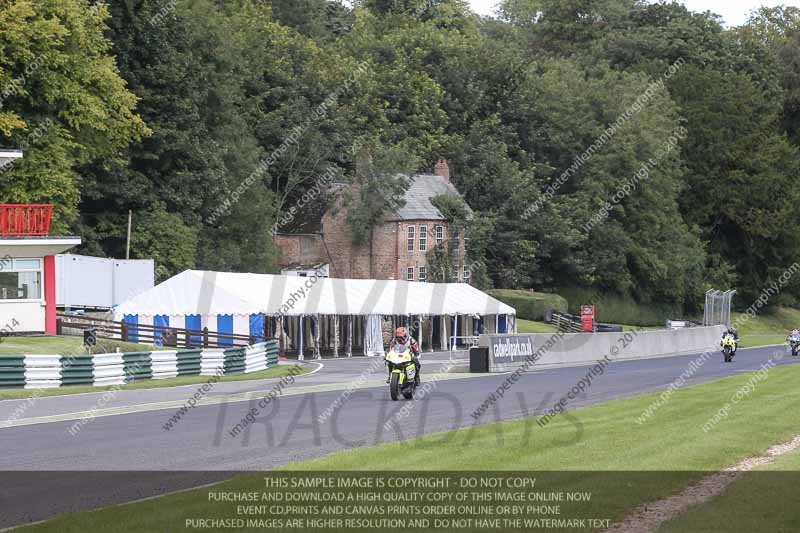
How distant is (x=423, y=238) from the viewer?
7762cm

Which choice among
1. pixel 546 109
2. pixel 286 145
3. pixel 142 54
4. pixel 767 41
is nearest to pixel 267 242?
pixel 286 145

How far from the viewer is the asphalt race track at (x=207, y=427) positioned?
14312mm

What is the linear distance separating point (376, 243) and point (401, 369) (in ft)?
167

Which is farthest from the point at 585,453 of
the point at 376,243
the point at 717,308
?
the point at 376,243

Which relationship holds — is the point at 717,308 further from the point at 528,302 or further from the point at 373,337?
the point at 373,337

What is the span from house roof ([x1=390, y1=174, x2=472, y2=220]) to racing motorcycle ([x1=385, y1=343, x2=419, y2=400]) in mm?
49910

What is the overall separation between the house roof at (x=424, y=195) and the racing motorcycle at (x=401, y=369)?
164 feet

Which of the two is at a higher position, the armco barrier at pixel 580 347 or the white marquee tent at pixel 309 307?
the white marquee tent at pixel 309 307

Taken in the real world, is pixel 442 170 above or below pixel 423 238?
above

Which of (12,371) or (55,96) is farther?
(55,96)

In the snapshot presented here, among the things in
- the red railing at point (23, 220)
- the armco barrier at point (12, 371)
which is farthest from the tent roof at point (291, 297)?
the armco barrier at point (12, 371)

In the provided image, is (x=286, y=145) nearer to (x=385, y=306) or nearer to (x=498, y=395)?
(x=385, y=306)

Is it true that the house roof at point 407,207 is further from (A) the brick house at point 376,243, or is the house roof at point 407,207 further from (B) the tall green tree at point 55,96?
(B) the tall green tree at point 55,96

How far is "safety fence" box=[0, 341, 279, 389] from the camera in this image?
31953 millimetres
